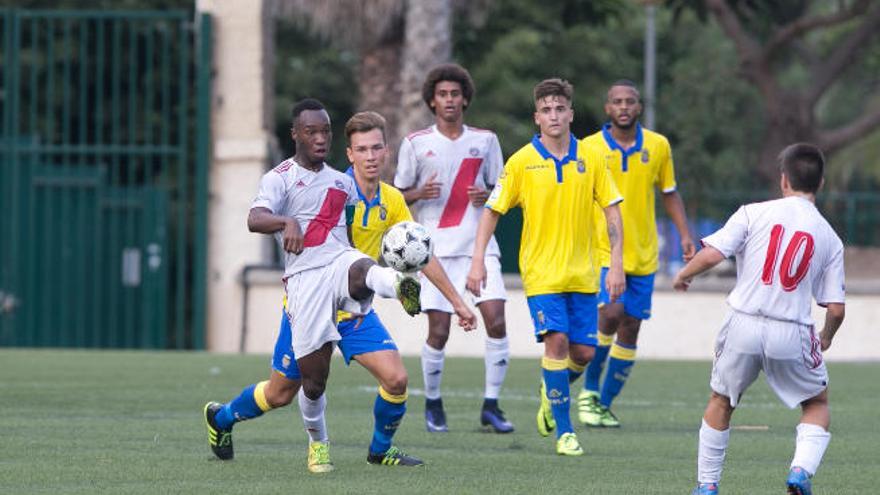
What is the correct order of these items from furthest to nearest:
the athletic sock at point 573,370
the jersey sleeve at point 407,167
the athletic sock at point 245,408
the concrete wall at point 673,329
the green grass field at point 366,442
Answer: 1. the concrete wall at point 673,329
2. the jersey sleeve at point 407,167
3. the athletic sock at point 573,370
4. the athletic sock at point 245,408
5. the green grass field at point 366,442

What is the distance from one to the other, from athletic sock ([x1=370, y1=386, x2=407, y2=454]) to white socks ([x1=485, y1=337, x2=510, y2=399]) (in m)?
2.30

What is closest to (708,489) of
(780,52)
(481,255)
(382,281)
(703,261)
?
(703,261)

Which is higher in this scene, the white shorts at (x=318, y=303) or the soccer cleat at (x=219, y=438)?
the white shorts at (x=318, y=303)

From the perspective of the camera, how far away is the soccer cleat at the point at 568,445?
10.1 meters

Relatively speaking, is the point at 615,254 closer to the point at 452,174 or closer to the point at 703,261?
the point at 452,174

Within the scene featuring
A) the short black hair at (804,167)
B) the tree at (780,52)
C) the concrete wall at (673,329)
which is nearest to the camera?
the short black hair at (804,167)

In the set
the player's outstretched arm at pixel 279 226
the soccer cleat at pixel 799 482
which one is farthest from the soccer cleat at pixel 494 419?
the soccer cleat at pixel 799 482

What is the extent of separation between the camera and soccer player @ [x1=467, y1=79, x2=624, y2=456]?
410 inches

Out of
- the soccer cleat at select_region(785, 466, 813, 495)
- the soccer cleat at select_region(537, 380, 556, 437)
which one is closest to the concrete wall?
the soccer cleat at select_region(537, 380, 556, 437)

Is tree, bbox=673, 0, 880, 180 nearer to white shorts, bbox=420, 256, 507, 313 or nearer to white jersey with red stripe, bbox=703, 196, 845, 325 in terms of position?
white shorts, bbox=420, 256, 507, 313

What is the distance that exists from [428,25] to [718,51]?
293 inches

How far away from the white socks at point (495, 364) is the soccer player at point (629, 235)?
0.58m

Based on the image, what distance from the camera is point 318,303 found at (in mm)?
9008

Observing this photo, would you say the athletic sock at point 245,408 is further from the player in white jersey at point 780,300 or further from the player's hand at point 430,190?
the player's hand at point 430,190
